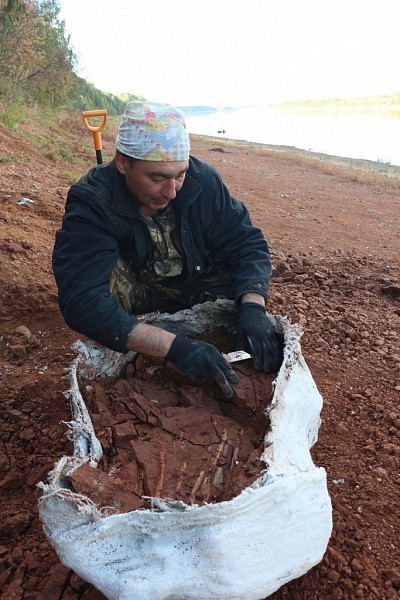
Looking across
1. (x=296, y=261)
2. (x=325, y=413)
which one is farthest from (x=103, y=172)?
(x=296, y=261)

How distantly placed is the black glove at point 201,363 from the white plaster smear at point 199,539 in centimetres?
44

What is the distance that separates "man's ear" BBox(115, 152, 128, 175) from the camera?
2033mm

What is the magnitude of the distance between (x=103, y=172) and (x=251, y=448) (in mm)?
1273

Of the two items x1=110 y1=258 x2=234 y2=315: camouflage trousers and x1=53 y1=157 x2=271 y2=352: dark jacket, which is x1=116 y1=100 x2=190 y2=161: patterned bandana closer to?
x1=53 y1=157 x2=271 y2=352: dark jacket

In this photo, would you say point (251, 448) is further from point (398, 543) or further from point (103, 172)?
point (103, 172)

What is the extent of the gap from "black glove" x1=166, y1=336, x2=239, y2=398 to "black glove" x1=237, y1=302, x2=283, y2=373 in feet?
0.53

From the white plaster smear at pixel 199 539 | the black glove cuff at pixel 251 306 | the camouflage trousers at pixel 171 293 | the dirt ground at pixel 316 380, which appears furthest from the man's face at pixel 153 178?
the white plaster smear at pixel 199 539

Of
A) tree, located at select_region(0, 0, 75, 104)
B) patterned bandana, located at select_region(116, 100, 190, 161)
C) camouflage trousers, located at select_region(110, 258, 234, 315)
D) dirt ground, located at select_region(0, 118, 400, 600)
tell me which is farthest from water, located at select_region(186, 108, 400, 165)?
patterned bandana, located at select_region(116, 100, 190, 161)

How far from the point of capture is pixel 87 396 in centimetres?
186

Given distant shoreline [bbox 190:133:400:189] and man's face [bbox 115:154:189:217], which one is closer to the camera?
man's face [bbox 115:154:189:217]

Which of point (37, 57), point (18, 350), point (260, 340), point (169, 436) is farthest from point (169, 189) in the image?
point (37, 57)

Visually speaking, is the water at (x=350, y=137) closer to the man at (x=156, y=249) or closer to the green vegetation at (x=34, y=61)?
the green vegetation at (x=34, y=61)

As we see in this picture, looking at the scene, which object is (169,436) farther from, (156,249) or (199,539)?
(156,249)

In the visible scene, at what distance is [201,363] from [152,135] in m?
0.87
